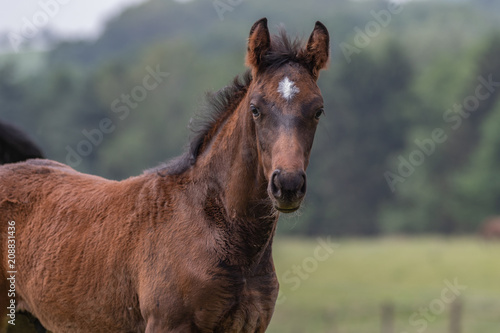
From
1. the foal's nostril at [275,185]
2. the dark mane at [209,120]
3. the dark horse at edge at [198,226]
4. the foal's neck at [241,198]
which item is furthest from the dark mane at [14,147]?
the foal's nostril at [275,185]

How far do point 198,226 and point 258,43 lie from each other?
1371 millimetres

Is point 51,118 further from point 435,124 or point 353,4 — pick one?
point 353,4

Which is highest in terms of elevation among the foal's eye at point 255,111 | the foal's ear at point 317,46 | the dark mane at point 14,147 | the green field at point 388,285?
the green field at point 388,285

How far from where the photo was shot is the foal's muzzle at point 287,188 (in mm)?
4090

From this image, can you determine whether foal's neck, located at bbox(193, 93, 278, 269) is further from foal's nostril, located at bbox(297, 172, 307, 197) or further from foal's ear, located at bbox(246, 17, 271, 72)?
foal's nostril, located at bbox(297, 172, 307, 197)

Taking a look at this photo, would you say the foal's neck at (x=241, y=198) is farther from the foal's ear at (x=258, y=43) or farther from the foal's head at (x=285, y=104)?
the foal's ear at (x=258, y=43)

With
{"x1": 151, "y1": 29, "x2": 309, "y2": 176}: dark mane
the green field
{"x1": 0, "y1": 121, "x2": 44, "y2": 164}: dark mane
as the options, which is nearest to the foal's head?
{"x1": 151, "y1": 29, "x2": 309, "y2": 176}: dark mane

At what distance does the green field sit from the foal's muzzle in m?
13.8

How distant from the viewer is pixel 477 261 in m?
28.4

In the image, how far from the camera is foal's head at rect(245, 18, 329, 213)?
416 centimetres

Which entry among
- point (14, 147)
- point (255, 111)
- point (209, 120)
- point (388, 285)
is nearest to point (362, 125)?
point (388, 285)

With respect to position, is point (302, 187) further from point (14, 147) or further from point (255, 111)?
point (14, 147)

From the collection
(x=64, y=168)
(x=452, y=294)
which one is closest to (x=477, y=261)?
(x=452, y=294)

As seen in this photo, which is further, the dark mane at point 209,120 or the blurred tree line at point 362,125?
the blurred tree line at point 362,125
